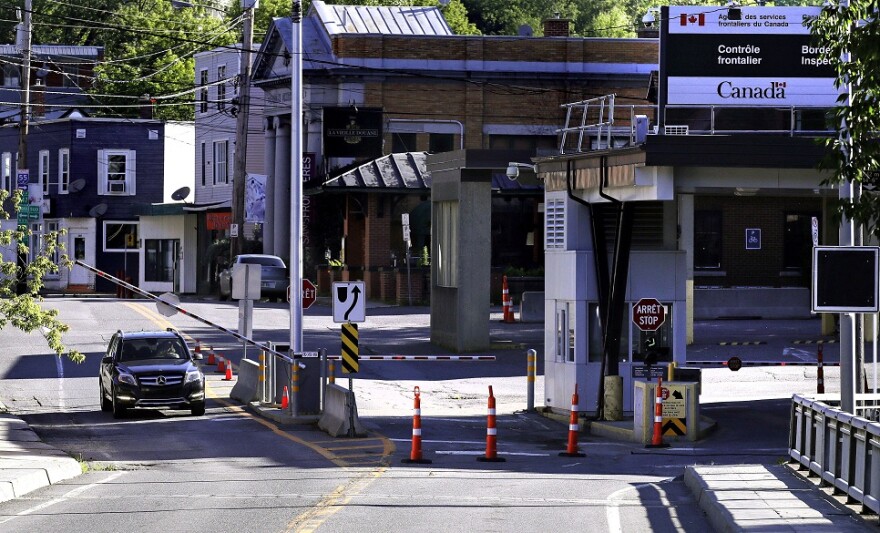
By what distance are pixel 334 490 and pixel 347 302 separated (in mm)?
7400

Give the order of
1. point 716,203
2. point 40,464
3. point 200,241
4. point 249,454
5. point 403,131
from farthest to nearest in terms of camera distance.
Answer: point 200,241, point 403,131, point 716,203, point 249,454, point 40,464

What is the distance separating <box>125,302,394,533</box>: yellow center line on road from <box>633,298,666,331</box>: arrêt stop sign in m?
4.97

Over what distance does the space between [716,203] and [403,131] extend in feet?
43.6

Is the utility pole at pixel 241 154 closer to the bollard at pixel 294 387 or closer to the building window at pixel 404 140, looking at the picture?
the building window at pixel 404 140

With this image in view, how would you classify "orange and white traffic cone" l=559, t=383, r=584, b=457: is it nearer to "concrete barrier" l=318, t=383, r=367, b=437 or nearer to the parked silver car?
"concrete barrier" l=318, t=383, r=367, b=437

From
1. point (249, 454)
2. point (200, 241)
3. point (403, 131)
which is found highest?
point (403, 131)

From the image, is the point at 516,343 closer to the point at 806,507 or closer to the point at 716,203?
the point at 716,203

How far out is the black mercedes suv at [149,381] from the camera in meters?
25.2

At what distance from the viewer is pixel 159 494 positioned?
1595cm

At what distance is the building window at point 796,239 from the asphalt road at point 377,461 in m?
20.9

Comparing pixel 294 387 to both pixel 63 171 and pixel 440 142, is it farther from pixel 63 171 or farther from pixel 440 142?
pixel 63 171

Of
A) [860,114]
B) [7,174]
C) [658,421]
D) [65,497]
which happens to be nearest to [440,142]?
[7,174]

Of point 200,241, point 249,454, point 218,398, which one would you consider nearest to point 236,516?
point 249,454

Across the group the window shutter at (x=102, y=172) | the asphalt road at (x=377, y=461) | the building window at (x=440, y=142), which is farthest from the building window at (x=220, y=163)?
the asphalt road at (x=377, y=461)
